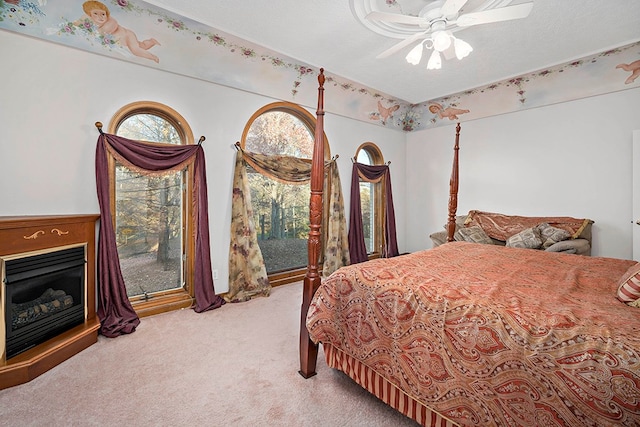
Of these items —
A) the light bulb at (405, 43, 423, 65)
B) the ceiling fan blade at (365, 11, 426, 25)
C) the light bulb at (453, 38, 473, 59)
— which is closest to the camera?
the ceiling fan blade at (365, 11, 426, 25)

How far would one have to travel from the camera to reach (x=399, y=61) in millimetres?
3693

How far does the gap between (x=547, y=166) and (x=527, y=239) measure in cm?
121

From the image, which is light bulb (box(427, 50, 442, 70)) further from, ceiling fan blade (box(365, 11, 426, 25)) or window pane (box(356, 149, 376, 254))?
window pane (box(356, 149, 376, 254))

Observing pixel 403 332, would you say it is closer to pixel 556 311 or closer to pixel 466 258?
pixel 556 311

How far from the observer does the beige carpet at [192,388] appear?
1.59 meters

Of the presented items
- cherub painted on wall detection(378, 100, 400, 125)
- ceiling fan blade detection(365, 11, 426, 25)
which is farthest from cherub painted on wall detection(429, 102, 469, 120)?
ceiling fan blade detection(365, 11, 426, 25)

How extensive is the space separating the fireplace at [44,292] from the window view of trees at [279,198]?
6.17 feet

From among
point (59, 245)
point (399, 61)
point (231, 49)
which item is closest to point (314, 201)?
point (59, 245)

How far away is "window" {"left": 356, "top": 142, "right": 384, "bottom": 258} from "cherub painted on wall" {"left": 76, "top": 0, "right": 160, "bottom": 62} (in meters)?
3.62

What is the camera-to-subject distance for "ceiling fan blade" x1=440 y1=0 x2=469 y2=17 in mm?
2068

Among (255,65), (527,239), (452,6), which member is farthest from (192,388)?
(527,239)

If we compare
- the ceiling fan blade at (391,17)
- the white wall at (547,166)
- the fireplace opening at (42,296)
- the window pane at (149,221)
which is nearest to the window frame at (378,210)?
the white wall at (547,166)

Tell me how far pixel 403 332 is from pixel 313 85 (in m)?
3.64

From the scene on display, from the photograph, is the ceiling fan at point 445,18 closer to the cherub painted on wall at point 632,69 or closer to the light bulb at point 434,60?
the light bulb at point 434,60
